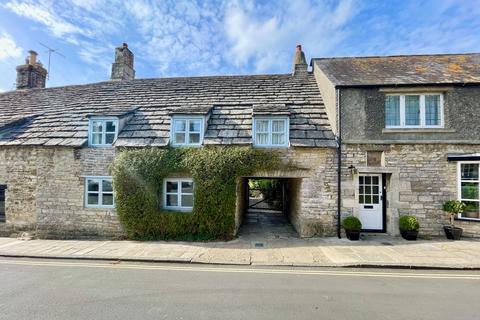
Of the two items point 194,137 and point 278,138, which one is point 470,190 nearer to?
point 278,138

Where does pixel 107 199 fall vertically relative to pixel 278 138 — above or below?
below

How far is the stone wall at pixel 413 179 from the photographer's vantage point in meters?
10.1

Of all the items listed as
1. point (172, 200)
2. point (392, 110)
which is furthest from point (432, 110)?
point (172, 200)

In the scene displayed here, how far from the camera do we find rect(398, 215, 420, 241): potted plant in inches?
380

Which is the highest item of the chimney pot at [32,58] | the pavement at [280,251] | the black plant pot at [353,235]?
the chimney pot at [32,58]

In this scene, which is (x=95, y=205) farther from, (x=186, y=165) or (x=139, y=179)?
(x=186, y=165)

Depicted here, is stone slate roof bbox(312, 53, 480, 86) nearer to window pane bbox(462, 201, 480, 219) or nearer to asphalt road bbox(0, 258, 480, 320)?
window pane bbox(462, 201, 480, 219)

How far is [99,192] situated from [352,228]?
1059cm

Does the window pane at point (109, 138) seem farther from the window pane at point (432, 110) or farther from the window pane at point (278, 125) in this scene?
the window pane at point (432, 110)

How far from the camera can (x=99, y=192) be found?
35.7ft

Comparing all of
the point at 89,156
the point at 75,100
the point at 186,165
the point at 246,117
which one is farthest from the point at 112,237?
the point at 75,100

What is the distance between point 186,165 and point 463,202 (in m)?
11.2

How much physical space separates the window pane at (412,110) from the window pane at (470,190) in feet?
10.0

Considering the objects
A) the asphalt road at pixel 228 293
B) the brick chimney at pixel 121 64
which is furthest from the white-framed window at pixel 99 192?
the brick chimney at pixel 121 64
